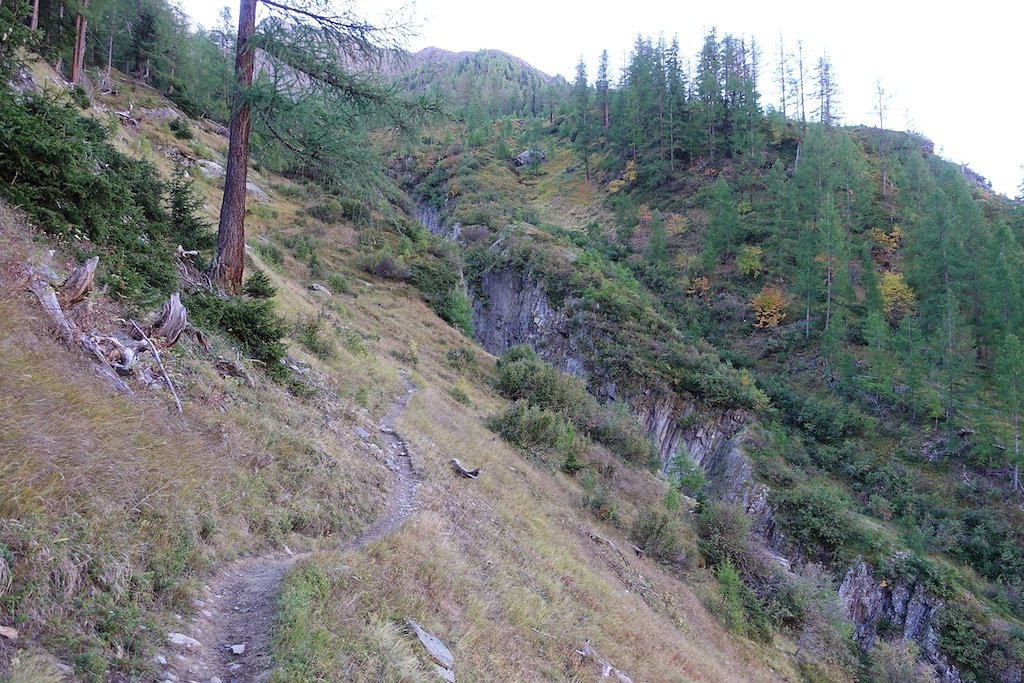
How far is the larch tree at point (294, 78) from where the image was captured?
376 inches

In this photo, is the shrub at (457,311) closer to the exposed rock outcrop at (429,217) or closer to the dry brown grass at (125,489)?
the dry brown grass at (125,489)

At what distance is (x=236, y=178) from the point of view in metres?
10.0

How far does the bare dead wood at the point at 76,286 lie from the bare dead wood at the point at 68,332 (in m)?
0.24

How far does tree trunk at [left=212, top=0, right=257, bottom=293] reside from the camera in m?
9.70

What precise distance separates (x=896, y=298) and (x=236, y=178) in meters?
42.7

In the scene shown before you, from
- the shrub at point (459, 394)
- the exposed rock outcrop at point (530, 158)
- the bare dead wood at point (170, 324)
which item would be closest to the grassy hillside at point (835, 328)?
the shrub at point (459, 394)

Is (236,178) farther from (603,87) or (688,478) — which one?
(603,87)

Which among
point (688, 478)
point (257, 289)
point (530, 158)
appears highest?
point (530, 158)

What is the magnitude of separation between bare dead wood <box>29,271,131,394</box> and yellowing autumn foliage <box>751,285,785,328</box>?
42188 millimetres

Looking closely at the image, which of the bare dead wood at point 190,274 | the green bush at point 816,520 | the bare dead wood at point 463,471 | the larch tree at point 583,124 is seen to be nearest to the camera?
the bare dead wood at point 190,274

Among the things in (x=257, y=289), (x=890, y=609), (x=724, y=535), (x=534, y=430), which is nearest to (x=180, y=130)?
(x=257, y=289)

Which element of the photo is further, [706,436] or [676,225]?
[676,225]

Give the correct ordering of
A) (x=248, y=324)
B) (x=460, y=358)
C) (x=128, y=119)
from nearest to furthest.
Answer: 1. (x=248, y=324)
2. (x=460, y=358)
3. (x=128, y=119)

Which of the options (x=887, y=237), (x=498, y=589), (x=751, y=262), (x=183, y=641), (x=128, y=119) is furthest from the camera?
(x=751, y=262)
